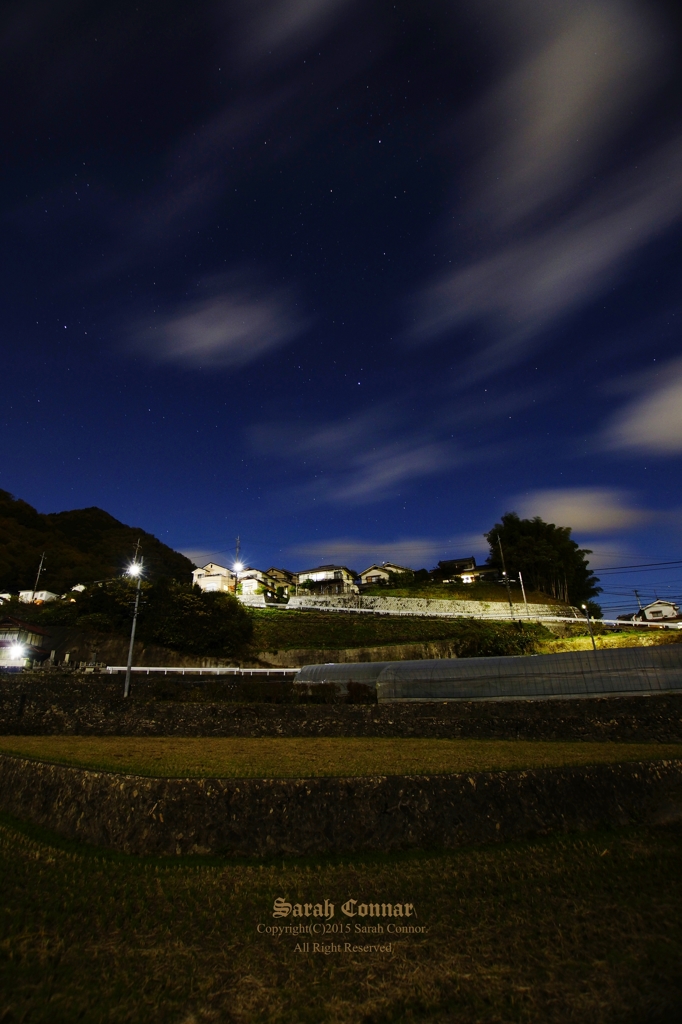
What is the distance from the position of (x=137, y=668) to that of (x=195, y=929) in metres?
34.6

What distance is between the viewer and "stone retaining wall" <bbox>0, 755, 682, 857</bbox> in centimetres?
555

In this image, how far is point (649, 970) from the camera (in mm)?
3367

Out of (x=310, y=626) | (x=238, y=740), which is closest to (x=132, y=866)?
(x=238, y=740)

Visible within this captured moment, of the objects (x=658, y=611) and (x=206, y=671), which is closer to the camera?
(x=206, y=671)

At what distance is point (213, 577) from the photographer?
300ft

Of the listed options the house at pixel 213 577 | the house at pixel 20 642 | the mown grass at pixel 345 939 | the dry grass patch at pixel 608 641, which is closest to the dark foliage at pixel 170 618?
the house at pixel 20 642

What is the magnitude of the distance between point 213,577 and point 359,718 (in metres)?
80.8

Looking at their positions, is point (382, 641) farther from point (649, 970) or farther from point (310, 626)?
point (649, 970)

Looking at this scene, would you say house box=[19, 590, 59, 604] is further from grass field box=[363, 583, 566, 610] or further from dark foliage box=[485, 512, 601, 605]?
dark foliage box=[485, 512, 601, 605]

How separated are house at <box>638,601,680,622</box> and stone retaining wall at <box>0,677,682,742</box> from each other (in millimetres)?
103175

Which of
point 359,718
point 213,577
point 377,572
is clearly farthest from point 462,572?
point 359,718

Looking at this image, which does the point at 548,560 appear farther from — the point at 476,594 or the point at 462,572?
the point at 462,572

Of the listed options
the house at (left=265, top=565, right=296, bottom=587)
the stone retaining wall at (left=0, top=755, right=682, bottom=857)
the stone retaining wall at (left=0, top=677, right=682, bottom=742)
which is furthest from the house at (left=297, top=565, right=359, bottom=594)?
the stone retaining wall at (left=0, top=755, right=682, bottom=857)

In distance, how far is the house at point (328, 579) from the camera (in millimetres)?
100500
